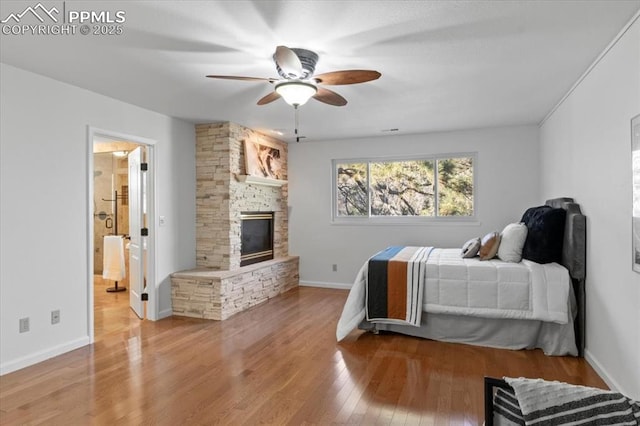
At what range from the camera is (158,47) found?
2.59 meters

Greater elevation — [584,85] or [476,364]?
[584,85]

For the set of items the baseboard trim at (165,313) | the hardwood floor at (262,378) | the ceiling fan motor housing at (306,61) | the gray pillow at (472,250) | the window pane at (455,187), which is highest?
the ceiling fan motor housing at (306,61)

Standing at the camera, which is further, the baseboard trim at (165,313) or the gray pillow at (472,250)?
the baseboard trim at (165,313)

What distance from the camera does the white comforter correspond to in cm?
321

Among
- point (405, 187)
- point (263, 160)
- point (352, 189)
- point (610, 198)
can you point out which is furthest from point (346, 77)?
point (352, 189)

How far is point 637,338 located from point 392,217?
12.6 ft

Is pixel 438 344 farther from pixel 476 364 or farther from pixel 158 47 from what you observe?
pixel 158 47

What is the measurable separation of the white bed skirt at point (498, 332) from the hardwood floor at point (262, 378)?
3.9 inches

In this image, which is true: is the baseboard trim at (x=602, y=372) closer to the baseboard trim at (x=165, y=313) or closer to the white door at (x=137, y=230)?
the baseboard trim at (x=165, y=313)

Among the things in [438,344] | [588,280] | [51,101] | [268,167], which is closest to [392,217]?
[268,167]

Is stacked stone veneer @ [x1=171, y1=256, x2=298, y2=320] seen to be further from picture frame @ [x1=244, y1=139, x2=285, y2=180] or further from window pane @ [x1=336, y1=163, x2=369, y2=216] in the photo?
window pane @ [x1=336, y1=163, x2=369, y2=216]

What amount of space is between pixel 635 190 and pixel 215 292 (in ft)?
12.7

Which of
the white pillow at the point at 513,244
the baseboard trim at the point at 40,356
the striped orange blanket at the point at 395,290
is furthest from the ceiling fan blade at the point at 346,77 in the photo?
the baseboard trim at the point at 40,356

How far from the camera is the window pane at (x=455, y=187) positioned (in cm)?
554
